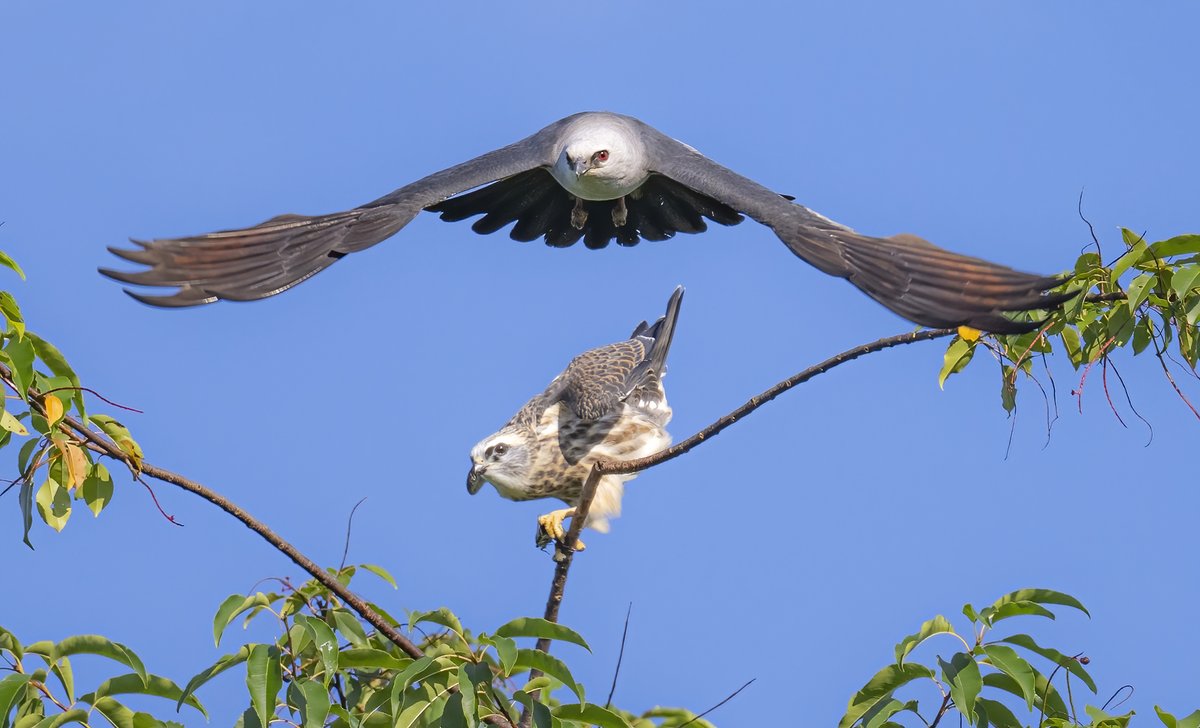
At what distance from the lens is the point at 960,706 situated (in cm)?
363

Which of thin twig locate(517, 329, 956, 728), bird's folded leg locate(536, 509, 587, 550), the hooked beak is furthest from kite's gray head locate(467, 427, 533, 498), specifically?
thin twig locate(517, 329, 956, 728)

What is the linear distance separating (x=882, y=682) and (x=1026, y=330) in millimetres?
1330

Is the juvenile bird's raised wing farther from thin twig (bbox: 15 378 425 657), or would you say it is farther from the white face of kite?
thin twig (bbox: 15 378 425 657)

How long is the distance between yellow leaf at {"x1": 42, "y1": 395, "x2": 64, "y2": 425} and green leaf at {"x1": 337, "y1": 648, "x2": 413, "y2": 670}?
1099mm

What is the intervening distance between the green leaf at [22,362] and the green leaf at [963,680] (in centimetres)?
275

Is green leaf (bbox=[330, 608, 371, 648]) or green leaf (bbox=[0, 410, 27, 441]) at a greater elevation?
green leaf (bbox=[0, 410, 27, 441])

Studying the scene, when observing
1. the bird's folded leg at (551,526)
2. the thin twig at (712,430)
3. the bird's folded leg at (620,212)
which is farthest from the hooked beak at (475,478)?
the bird's folded leg at (620,212)

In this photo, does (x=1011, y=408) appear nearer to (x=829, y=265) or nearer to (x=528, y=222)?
(x=829, y=265)

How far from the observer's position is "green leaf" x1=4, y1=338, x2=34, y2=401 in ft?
12.7

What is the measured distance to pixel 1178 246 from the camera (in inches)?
167

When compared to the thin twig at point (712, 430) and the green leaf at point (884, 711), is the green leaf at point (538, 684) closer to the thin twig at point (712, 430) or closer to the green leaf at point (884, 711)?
the thin twig at point (712, 430)

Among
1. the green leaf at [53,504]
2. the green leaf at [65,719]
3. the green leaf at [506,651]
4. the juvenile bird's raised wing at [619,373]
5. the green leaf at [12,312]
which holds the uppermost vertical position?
the juvenile bird's raised wing at [619,373]

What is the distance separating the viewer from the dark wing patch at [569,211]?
769 cm

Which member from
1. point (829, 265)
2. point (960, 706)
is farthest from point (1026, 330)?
point (960, 706)
